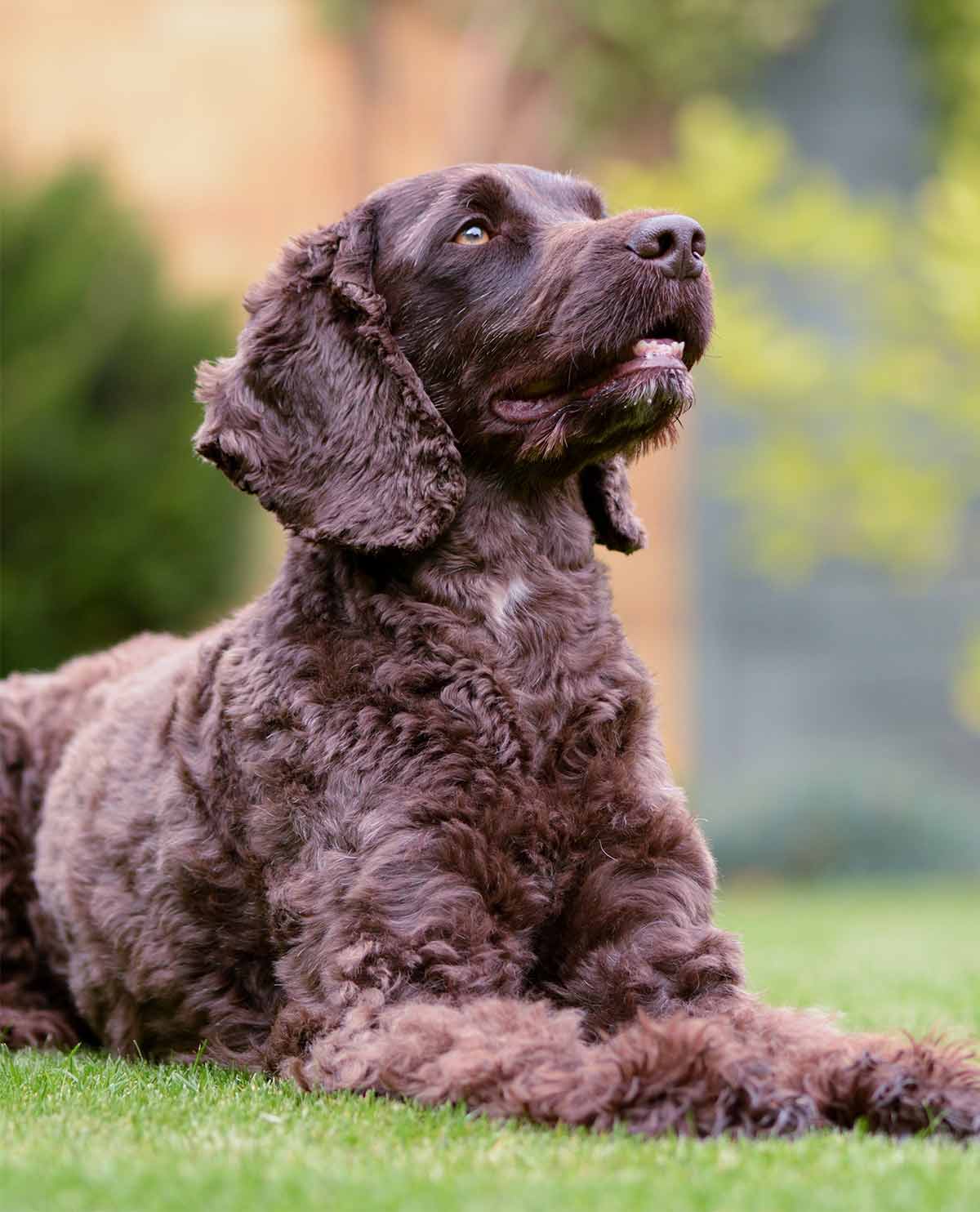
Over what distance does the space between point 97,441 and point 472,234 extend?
353 inches

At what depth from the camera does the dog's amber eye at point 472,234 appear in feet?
14.9

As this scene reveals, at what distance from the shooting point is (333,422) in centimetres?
441

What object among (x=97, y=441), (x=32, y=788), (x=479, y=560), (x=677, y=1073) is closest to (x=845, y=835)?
(x=97, y=441)

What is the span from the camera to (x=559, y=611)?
4.34 m

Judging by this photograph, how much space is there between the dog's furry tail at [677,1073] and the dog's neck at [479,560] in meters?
1.13

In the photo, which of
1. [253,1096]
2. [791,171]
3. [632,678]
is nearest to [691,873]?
[632,678]

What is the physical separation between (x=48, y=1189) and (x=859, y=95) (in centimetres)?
1649

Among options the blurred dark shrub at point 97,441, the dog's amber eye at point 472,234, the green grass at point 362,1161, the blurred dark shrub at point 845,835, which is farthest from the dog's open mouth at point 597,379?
the blurred dark shrub at point 845,835

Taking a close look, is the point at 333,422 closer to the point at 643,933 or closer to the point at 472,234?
the point at 472,234

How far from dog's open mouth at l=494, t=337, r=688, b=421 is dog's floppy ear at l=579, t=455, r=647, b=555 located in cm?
46

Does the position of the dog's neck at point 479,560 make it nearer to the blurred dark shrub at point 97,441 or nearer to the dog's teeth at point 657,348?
the dog's teeth at point 657,348

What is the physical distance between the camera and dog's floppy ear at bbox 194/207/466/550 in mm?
4281

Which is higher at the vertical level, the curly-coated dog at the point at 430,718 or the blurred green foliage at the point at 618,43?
the blurred green foliage at the point at 618,43

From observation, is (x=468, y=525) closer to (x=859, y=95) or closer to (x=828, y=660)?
(x=828, y=660)
